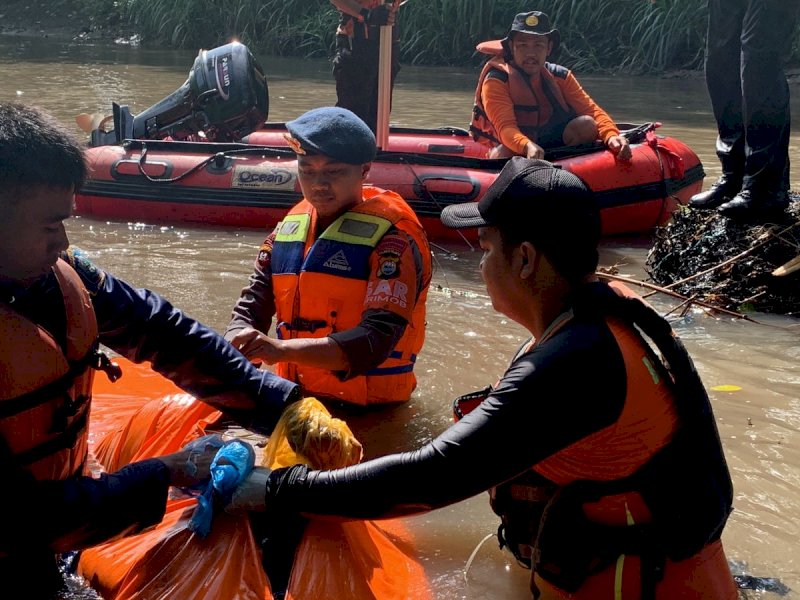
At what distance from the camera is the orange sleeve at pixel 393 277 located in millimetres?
3666

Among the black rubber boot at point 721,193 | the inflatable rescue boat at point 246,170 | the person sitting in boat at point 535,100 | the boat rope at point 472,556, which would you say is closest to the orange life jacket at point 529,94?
the person sitting in boat at point 535,100

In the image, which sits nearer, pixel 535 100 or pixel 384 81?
pixel 384 81

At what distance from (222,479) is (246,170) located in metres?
5.64

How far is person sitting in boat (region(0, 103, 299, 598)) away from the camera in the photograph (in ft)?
7.50

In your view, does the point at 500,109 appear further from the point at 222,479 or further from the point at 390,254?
the point at 222,479

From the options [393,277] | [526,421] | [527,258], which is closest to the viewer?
[526,421]

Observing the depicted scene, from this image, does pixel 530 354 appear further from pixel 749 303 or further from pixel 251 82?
pixel 251 82

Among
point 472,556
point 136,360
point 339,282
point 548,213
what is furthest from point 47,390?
point 339,282

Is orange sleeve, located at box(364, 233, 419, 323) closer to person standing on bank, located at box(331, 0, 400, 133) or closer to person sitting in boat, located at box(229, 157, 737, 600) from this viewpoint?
person sitting in boat, located at box(229, 157, 737, 600)

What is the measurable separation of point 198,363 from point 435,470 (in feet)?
3.58

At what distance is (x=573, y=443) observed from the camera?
2.17m

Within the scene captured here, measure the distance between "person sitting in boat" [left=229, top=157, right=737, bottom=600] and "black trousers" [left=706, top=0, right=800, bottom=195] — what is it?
3654 mm

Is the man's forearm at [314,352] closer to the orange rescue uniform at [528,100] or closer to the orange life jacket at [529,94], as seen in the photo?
the orange rescue uniform at [528,100]

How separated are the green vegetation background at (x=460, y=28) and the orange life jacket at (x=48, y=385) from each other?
13493 mm
